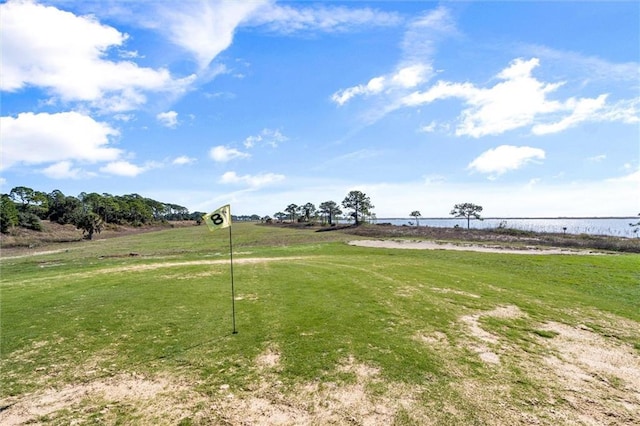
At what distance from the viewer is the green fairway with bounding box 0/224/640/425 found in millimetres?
5914

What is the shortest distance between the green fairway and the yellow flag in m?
3.25

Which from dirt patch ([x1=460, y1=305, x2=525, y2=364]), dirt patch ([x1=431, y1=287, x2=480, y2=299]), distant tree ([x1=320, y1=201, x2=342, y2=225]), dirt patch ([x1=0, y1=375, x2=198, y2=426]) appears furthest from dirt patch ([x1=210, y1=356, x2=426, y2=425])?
distant tree ([x1=320, y1=201, x2=342, y2=225])

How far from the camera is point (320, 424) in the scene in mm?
5500

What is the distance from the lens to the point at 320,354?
26.1 feet

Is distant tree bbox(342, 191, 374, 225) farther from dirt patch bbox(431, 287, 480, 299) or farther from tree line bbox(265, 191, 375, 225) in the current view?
dirt patch bbox(431, 287, 480, 299)

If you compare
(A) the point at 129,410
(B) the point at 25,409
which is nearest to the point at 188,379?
(A) the point at 129,410

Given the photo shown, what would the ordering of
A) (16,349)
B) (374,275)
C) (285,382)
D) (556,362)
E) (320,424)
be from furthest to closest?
(374,275) → (16,349) → (556,362) → (285,382) → (320,424)

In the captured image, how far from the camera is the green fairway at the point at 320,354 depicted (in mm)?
5914

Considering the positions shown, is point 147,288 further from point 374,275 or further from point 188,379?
point 374,275

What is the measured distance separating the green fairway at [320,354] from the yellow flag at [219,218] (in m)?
3.25

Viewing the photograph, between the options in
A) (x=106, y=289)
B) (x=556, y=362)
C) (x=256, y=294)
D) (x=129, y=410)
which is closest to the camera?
(x=129, y=410)


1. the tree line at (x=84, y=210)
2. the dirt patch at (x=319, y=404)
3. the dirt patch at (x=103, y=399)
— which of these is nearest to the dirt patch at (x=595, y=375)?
the dirt patch at (x=319, y=404)

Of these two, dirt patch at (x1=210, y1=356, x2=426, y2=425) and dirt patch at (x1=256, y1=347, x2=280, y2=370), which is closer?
dirt patch at (x1=210, y1=356, x2=426, y2=425)

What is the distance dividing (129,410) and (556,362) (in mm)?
9819
